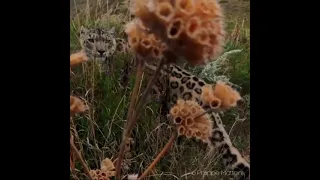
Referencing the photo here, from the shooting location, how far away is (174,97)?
254 centimetres

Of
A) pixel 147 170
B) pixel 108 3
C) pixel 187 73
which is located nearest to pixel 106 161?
pixel 147 170

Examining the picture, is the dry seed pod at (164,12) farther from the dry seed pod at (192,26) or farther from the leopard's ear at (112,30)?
the leopard's ear at (112,30)

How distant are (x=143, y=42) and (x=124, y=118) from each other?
1.08 ft

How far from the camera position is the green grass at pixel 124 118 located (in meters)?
2.53

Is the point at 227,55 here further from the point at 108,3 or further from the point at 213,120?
the point at 108,3

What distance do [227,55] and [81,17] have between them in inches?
23.7

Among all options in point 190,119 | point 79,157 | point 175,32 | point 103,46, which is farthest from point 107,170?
point 175,32

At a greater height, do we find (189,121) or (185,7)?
(185,7)

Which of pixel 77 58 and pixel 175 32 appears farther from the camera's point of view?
pixel 77 58

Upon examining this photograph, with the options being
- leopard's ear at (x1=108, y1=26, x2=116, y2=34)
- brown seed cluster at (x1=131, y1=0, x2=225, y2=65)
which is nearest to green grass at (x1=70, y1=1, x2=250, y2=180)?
leopard's ear at (x1=108, y1=26, x2=116, y2=34)

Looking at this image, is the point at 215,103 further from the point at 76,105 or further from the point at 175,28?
the point at 76,105

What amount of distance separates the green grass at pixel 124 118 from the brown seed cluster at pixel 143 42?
8cm

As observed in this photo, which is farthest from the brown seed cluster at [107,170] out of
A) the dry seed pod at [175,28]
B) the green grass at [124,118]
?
the dry seed pod at [175,28]

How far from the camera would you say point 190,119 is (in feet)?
8.20
